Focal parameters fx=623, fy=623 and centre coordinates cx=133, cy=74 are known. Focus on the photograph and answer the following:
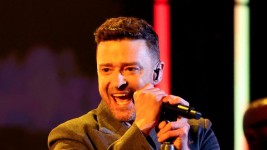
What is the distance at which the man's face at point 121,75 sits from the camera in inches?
63.2

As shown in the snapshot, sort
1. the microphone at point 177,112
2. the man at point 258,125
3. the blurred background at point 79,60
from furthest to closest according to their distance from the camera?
the blurred background at point 79,60 → the microphone at point 177,112 → the man at point 258,125

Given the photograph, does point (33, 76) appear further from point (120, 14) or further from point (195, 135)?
point (195, 135)

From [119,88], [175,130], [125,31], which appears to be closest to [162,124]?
[175,130]

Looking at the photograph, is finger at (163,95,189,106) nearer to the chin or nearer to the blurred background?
the chin

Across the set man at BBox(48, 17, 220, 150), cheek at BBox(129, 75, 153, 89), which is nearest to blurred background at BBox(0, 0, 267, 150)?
man at BBox(48, 17, 220, 150)

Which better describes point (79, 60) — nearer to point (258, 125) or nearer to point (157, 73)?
point (157, 73)

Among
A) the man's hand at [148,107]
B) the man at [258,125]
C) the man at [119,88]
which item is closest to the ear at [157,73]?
the man at [119,88]

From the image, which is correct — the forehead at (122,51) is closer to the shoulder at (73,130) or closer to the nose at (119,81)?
the nose at (119,81)

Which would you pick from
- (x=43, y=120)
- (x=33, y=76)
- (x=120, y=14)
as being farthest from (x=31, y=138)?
(x=120, y=14)

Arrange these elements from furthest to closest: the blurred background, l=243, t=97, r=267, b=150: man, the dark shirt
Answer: the blurred background < the dark shirt < l=243, t=97, r=267, b=150: man

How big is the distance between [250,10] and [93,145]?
1.76 metres

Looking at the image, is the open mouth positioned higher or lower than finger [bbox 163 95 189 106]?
lower

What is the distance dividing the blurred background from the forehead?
1071 mm

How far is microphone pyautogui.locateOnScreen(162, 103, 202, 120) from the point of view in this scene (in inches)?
50.5
